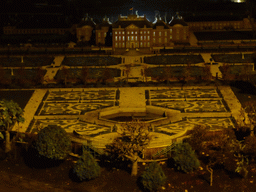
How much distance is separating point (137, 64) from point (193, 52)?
1302 cm

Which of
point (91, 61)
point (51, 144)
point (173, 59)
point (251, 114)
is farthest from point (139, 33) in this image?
point (51, 144)

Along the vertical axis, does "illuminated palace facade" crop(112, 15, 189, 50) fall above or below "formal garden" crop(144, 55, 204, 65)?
above

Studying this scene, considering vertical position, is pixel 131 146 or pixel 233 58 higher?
pixel 233 58

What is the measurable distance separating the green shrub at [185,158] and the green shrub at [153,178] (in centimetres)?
257

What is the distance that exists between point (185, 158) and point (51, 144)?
10623mm

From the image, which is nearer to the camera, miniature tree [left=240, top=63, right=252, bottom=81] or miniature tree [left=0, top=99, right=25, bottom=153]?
miniature tree [left=0, top=99, right=25, bottom=153]

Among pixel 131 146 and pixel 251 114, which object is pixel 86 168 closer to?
pixel 131 146

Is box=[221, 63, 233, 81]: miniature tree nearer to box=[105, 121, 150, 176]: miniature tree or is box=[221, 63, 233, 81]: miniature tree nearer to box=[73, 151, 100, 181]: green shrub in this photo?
box=[105, 121, 150, 176]: miniature tree

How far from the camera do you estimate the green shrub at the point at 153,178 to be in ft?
160

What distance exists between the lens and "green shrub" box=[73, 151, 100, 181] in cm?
5019

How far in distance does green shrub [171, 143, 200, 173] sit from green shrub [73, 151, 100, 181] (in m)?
6.37

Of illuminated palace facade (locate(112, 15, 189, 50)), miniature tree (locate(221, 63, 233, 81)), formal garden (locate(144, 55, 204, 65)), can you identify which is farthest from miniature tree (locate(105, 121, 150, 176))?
illuminated palace facade (locate(112, 15, 189, 50))

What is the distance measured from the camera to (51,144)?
52.5 m

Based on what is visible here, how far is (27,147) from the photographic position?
56219 mm
